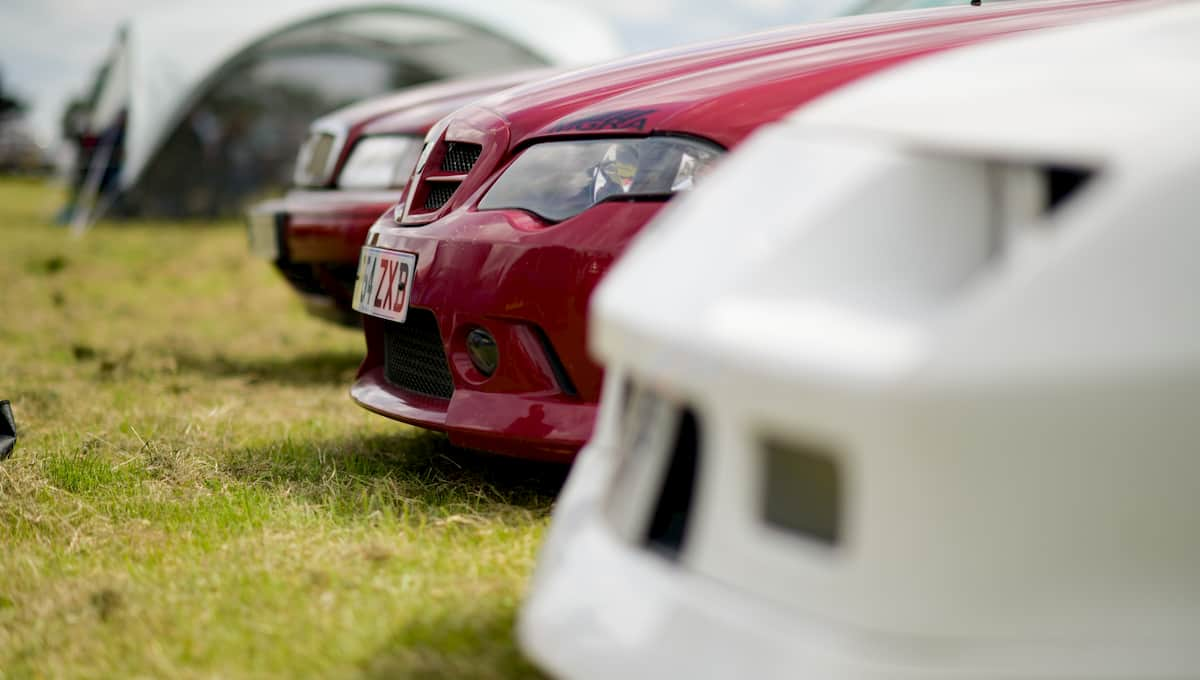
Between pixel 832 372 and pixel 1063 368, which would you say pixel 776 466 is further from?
pixel 1063 368

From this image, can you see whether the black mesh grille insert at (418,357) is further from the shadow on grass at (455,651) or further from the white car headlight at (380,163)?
the white car headlight at (380,163)

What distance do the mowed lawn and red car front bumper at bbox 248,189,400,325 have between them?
1.11ft

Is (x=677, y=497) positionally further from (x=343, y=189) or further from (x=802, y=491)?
(x=343, y=189)

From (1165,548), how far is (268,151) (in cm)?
1464

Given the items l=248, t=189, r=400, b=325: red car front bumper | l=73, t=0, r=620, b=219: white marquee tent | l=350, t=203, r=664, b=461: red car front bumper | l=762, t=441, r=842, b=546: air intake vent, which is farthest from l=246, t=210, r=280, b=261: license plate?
l=73, t=0, r=620, b=219: white marquee tent

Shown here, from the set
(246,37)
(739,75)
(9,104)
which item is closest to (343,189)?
(739,75)

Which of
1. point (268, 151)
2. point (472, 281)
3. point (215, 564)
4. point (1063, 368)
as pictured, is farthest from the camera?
point (268, 151)

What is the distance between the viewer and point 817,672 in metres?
1.10

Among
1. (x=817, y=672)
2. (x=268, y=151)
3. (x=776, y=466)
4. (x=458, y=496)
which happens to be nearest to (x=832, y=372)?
(x=776, y=466)

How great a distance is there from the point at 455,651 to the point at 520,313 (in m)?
0.79

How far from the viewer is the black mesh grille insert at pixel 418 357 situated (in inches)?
102

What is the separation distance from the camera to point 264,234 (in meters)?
4.23

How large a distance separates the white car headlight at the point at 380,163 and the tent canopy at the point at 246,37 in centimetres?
1012

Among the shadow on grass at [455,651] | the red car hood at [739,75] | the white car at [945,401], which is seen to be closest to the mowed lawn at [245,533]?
the shadow on grass at [455,651]
